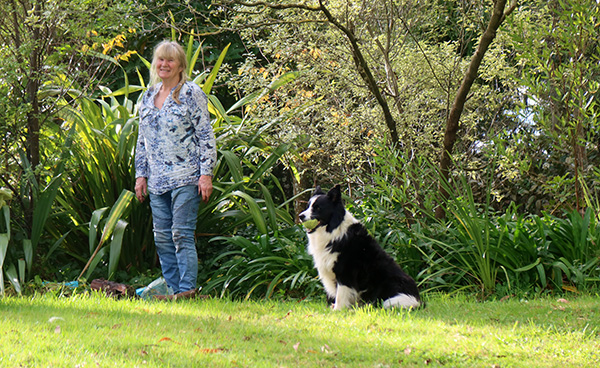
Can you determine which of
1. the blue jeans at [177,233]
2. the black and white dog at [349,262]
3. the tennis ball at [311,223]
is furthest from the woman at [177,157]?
the black and white dog at [349,262]

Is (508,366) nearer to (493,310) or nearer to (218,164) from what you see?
(493,310)

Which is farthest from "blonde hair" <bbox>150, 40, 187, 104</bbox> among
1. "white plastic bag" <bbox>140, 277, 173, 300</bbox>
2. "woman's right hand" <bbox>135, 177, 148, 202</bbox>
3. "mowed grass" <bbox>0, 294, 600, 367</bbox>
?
"mowed grass" <bbox>0, 294, 600, 367</bbox>

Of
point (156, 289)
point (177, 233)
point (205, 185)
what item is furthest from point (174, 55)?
point (156, 289)

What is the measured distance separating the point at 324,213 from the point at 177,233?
122 cm

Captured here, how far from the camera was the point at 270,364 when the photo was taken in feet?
9.89

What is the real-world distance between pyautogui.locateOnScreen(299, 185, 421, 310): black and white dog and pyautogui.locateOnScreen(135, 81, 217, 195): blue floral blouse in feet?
3.26

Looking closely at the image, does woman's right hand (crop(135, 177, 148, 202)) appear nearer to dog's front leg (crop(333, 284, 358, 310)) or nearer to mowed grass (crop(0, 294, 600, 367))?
mowed grass (crop(0, 294, 600, 367))

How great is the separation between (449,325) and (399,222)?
243cm

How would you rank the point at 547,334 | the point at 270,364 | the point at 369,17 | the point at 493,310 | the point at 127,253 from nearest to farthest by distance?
the point at 270,364 → the point at 547,334 → the point at 493,310 → the point at 127,253 → the point at 369,17

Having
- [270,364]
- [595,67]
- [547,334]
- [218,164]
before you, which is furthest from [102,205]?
[595,67]

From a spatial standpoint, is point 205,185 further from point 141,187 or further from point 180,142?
point 141,187

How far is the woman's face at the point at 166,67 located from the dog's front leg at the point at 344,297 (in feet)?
7.29

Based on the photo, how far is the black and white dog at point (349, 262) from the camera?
4520 mm

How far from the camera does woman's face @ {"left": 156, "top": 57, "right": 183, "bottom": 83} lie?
16.5 feet
